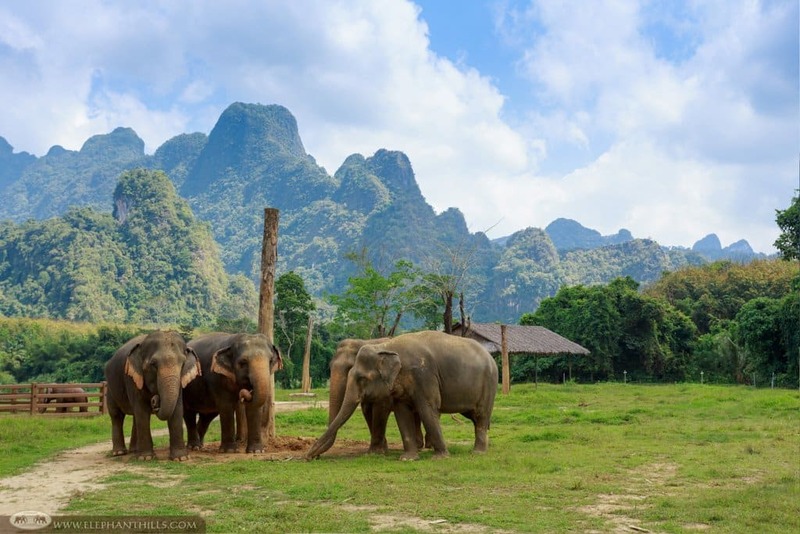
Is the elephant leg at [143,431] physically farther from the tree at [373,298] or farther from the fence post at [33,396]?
the tree at [373,298]

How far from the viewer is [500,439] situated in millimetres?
16219

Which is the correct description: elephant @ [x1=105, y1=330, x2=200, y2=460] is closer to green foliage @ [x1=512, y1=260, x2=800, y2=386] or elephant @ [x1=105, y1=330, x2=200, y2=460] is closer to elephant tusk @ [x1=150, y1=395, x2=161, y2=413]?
elephant tusk @ [x1=150, y1=395, x2=161, y2=413]

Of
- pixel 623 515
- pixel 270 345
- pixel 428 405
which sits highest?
pixel 270 345

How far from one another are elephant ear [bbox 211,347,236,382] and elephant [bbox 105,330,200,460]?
312mm

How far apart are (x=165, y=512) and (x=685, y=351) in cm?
5541

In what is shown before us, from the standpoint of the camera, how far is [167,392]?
39.5 ft

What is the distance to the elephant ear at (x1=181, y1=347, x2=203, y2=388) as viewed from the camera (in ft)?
41.4

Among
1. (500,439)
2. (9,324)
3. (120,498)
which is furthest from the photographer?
(9,324)

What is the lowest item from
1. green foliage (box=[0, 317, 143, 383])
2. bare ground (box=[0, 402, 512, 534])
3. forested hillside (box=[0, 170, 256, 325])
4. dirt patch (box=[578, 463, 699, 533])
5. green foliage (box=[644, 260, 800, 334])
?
dirt patch (box=[578, 463, 699, 533])

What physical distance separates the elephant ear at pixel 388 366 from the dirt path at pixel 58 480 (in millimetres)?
2312

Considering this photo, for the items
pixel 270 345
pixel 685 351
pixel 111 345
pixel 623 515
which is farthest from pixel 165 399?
pixel 685 351

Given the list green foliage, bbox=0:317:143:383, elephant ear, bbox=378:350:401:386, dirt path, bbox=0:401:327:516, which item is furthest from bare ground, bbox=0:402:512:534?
green foliage, bbox=0:317:143:383

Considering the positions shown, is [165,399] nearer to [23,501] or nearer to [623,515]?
[23,501]

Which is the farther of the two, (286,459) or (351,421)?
(351,421)
